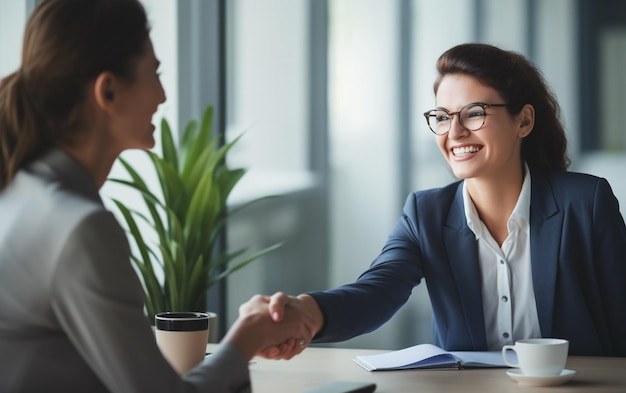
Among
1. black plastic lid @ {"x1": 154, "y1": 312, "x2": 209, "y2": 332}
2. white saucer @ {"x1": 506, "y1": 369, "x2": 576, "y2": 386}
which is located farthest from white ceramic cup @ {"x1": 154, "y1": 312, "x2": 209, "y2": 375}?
white saucer @ {"x1": 506, "y1": 369, "x2": 576, "y2": 386}

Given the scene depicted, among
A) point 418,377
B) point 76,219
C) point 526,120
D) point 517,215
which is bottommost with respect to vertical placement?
point 418,377

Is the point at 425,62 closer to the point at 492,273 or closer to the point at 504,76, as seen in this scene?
the point at 504,76

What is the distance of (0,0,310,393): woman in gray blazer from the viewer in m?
1.12

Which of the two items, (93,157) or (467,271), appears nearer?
(93,157)

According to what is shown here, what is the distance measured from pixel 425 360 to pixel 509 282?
1.77 ft

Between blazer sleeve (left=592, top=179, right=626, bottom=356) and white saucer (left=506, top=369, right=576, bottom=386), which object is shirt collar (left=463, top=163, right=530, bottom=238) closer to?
blazer sleeve (left=592, top=179, right=626, bottom=356)

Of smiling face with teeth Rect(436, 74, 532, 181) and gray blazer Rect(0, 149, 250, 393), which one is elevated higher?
smiling face with teeth Rect(436, 74, 532, 181)

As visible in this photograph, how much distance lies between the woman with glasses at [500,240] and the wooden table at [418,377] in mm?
281

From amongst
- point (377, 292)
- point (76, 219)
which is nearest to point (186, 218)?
point (377, 292)

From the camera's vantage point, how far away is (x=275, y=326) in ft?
5.30

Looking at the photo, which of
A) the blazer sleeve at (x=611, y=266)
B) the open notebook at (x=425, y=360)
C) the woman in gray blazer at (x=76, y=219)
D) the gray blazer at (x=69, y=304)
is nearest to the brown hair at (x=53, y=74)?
the woman in gray blazer at (x=76, y=219)

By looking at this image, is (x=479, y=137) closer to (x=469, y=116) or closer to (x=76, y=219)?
(x=469, y=116)

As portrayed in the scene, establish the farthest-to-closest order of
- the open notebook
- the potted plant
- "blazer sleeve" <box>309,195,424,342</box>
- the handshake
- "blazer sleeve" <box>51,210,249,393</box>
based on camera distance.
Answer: the potted plant
"blazer sleeve" <box>309,195,424,342</box>
the open notebook
the handshake
"blazer sleeve" <box>51,210,249,393</box>

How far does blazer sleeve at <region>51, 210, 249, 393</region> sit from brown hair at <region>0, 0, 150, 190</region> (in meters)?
0.20
